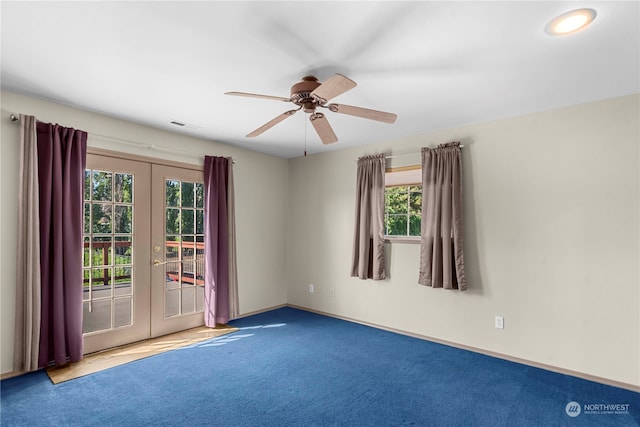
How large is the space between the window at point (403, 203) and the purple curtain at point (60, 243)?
344 cm

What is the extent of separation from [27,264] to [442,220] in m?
4.00

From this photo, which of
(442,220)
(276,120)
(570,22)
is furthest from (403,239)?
(570,22)

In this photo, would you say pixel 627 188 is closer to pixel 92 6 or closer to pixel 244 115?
pixel 244 115

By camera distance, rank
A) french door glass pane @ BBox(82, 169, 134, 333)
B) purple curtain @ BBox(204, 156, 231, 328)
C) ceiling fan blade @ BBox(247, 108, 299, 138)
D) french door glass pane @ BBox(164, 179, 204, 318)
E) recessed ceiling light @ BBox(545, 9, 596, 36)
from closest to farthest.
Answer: recessed ceiling light @ BBox(545, 9, 596, 36), ceiling fan blade @ BBox(247, 108, 299, 138), french door glass pane @ BBox(82, 169, 134, 333), french door glass pane @ BBox(164, 179, 204, 318), purple curtain @ BBox(204, 156, 231, 328)

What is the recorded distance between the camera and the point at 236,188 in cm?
494

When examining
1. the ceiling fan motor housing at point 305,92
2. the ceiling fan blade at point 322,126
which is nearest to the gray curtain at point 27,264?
Answer: the ceiling fan motor housing at point 305,92

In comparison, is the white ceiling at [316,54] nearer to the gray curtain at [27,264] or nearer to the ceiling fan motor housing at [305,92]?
the ceiling fan motor housing at [305,92]

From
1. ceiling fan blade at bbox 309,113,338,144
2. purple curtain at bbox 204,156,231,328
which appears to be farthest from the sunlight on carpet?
ceiling fan blade at bbox 309,113,338,144

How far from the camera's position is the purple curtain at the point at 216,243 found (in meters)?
4.45

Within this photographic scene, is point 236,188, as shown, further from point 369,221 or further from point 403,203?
point 403,203

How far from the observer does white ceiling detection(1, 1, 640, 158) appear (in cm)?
188

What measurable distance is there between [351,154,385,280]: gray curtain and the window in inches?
4.6

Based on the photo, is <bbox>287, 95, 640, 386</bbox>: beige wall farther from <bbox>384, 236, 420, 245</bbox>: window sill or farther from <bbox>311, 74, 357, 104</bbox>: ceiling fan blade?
<bbox>311, 74, 357, 104</bbox>: ceiling fan blade

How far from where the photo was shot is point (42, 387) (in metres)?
2.80
